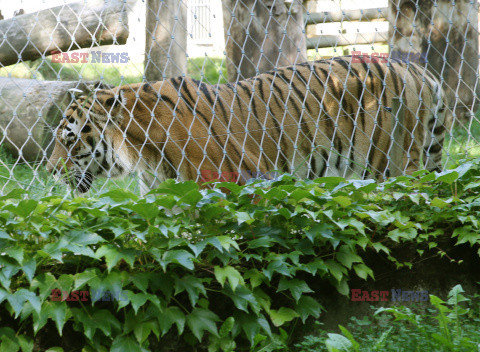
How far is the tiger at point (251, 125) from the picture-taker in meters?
3.71

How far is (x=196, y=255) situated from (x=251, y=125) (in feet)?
6.12

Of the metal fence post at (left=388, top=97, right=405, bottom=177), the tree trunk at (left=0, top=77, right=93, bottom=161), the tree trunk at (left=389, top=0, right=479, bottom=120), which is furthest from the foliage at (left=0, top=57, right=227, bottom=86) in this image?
the metal fence post at (left=388, top=97, right=405, bottom=177)

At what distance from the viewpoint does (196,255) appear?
226 centimetres

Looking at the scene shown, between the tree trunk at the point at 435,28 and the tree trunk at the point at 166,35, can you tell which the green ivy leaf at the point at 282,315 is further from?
the tree trunk at the point at 435,28

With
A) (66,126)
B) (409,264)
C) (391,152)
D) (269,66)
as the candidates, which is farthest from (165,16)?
(409,264)

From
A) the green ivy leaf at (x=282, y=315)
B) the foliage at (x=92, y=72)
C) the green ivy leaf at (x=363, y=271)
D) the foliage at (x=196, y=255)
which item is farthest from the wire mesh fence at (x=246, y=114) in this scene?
the foliage at (x=92, y=72)

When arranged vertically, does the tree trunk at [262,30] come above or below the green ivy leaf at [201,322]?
above

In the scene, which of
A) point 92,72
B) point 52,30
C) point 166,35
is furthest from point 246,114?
point 92,72

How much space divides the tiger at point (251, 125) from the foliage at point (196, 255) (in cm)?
80

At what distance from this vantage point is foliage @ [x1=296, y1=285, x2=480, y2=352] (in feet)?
7.58

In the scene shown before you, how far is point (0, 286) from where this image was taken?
216cm

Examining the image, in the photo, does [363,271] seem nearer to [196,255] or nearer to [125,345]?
[196,255]

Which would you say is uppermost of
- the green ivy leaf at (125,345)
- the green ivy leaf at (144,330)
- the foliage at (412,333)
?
the green ivy leaf at (144,330)

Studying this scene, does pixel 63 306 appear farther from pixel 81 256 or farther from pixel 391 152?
pixel 391 152
